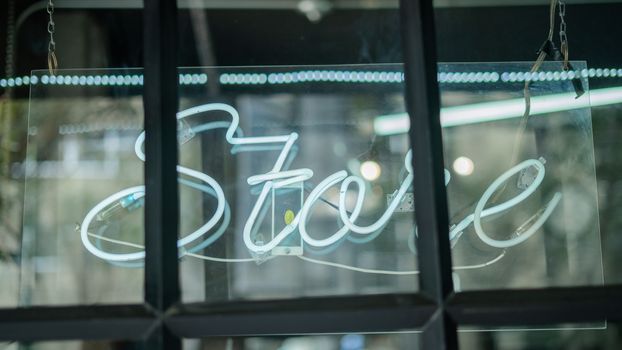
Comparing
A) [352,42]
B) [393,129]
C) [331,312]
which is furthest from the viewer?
[352,42]

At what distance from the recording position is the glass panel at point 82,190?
198 centimetres

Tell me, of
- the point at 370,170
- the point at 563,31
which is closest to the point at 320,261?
the point at 370,170

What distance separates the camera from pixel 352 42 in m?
2.39

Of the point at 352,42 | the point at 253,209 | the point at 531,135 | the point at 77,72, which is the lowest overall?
the point at 253,209

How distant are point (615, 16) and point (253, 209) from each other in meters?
1.37

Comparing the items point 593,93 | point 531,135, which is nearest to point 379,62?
point 531,135

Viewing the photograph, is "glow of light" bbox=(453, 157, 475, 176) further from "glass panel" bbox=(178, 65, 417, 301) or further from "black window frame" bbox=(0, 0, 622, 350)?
"black window frame" bbox=(0, 0, 622, 350)

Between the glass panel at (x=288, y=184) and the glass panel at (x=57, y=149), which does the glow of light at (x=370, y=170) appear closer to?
the glass panel at (x=288, y=184)

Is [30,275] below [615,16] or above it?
below

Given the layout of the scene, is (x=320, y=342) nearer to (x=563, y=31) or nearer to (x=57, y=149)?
(x=57, y=149)

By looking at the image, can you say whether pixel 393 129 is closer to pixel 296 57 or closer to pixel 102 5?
pixel 296 57

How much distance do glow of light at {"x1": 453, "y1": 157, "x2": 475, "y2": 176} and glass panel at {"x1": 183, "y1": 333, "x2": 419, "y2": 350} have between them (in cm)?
56

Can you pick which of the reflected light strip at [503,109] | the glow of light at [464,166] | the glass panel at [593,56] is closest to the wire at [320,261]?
the glass panel at [593,56]

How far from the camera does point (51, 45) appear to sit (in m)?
2.09
